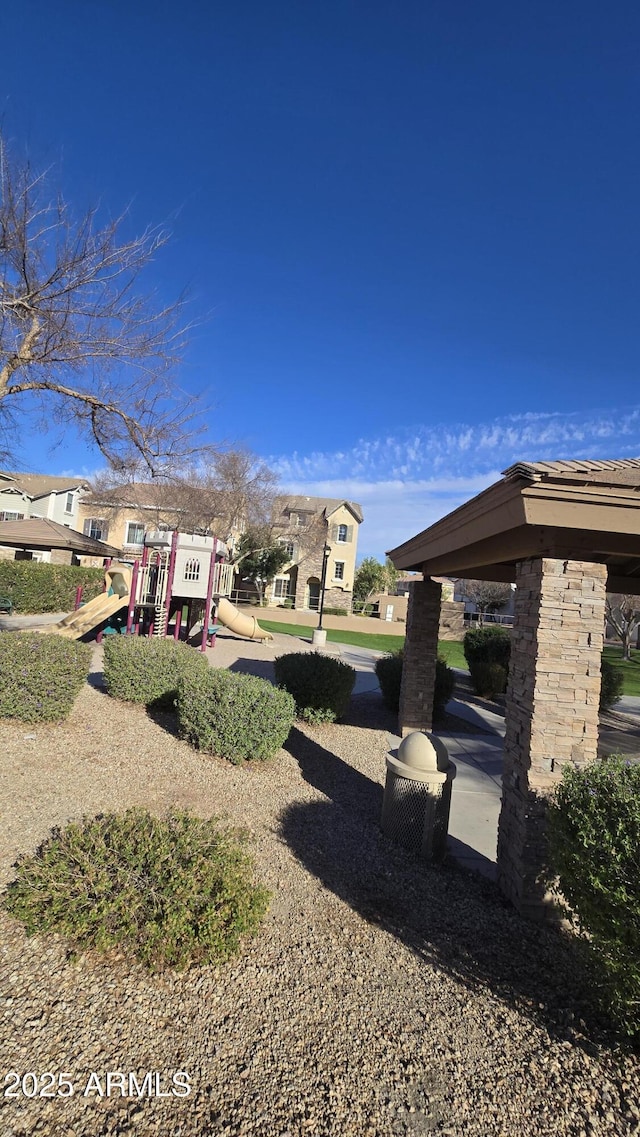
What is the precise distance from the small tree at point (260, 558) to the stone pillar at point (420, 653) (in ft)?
75.0

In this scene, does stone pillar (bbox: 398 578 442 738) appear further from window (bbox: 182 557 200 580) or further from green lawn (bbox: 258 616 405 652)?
green lawn (bbox: 258 616 405 652)

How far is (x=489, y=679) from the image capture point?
12641mm

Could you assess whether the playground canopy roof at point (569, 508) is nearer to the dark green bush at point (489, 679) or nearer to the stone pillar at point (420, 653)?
the stone pillar at point (420, 653)

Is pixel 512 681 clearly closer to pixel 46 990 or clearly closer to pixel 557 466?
pixel 557 466

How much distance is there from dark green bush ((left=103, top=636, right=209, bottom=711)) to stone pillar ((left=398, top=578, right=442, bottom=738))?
3.19m

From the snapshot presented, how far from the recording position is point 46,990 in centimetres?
239

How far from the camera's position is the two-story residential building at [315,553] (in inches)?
1391

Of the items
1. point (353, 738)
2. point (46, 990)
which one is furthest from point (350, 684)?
point (46, 990)

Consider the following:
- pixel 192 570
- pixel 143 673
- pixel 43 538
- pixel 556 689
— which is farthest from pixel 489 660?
pixel 43 538

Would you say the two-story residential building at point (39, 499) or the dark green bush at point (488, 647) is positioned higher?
the two-story residential building at point (39, 499)

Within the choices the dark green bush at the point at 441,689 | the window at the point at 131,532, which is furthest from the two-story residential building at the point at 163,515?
the dark green bush at the point at 441,689

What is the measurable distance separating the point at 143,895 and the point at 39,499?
3758 centimetres

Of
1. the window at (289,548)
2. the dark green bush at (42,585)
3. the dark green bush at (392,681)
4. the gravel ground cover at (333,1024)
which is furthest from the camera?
the window at (289,548)

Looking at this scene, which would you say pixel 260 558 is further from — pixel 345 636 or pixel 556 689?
pixel 556 689
